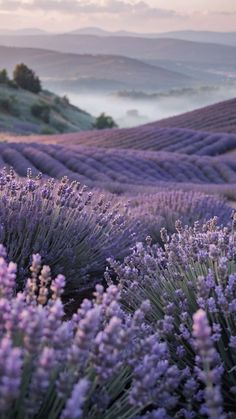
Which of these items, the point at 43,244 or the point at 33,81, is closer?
the point at 43,244

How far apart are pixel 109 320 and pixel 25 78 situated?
41123mm

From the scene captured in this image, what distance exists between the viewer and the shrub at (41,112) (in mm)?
35375

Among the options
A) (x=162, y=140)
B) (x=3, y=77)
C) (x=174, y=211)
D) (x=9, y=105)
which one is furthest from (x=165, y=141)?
(x=3, y=77)

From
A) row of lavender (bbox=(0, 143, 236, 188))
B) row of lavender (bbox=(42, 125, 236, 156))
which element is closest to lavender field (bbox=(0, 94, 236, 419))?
row of lavender (bbox=(0, 143, 236, 188))

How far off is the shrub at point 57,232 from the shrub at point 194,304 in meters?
0.56

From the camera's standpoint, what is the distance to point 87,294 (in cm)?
376

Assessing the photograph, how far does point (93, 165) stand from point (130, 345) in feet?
26.1

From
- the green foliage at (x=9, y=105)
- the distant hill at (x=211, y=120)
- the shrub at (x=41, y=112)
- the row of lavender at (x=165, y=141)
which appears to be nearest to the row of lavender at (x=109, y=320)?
the row of lavender at (x=165, y=141)

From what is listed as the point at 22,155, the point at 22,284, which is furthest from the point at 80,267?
the point at 22,155

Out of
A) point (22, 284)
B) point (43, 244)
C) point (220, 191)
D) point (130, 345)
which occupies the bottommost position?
point (130, 345)

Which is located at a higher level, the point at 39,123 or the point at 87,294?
the point at 39,123

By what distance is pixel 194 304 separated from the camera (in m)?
2.54

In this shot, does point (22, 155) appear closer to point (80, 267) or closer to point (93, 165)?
point (93, 165)

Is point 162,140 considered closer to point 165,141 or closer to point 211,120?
point 165,141
